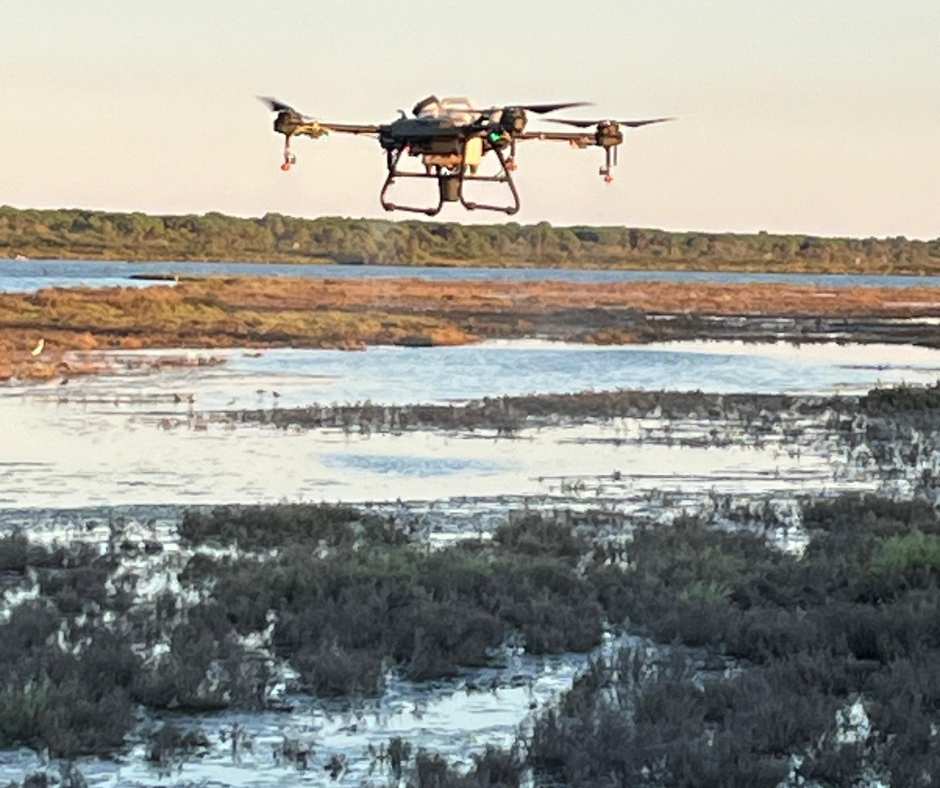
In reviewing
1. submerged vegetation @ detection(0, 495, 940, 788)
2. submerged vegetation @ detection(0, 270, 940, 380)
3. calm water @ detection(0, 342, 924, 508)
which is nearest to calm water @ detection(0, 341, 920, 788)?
calm water @ detection(0, 342, 924, 508)

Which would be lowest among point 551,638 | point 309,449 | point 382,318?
point 382,318

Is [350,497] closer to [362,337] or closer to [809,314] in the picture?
[362,337]

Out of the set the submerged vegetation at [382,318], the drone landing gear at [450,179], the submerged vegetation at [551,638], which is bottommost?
the submerged vegetation at [382,318]

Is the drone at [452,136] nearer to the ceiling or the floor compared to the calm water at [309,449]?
nearer to the ceiling

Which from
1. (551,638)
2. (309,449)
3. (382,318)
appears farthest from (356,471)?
(382,318)

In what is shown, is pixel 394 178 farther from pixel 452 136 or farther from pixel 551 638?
pixel 551 638

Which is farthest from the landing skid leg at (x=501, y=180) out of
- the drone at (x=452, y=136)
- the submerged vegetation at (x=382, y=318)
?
the submerged vegetation at (x=382, y=318)

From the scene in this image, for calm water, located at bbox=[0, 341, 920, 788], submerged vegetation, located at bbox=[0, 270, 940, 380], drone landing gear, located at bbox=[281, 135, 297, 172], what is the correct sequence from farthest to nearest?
submerged vegetation, located at bbox=[0, 270, 940, 380]
drone landing gear, located at bbox=[281, 135, 297, 172]
calm water, located at bbox=[0, 341, 920, 788]

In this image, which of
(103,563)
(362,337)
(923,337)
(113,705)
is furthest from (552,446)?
(923,337)

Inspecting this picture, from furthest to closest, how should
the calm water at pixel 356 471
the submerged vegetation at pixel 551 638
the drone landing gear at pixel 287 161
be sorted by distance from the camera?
1. the drone landing gear at pixel 287 161
2. the calm water at pixel 356 471
3. the submerged vegetation at pixel 551 638

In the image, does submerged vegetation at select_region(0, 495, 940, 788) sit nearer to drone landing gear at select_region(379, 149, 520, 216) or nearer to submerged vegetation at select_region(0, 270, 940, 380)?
drone landing gear at select_region(379, 149, 520, 216)

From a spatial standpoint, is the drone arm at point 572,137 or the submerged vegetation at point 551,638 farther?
the drone arm at point 572,137

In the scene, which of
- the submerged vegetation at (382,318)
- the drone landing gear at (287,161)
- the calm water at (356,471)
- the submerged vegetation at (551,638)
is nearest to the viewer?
the submerged vegetation at (551,638)

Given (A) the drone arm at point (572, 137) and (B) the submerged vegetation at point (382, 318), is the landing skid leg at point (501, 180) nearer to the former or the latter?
(A) the drone arm at point (572, 137)
